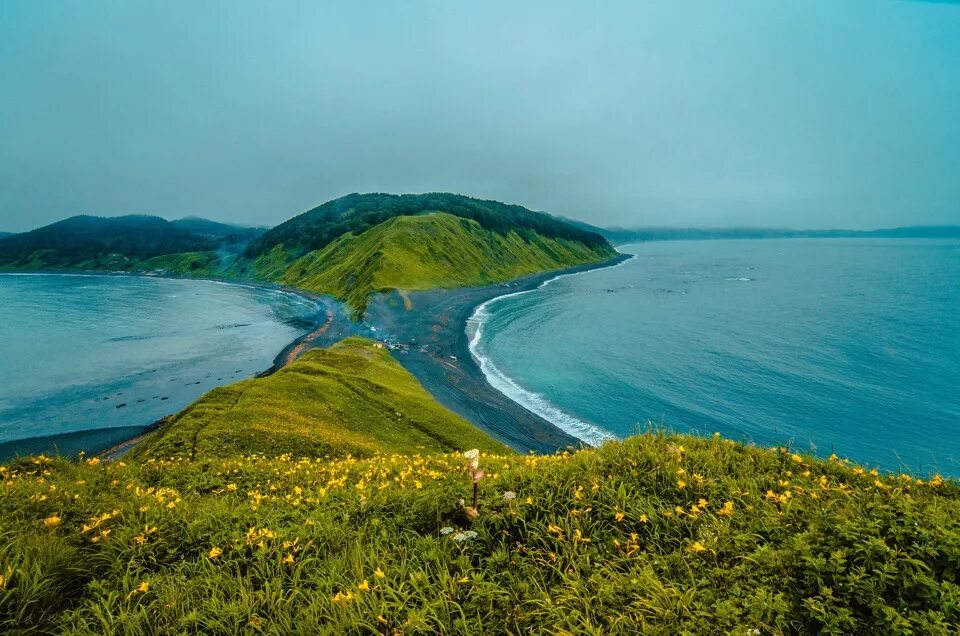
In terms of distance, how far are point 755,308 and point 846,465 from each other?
4747 inches

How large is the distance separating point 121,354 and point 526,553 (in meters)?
101

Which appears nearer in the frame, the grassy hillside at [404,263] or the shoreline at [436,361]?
the shoreline at [436,361]

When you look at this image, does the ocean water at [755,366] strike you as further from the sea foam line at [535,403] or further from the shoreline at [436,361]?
the shoreline at [436,361]

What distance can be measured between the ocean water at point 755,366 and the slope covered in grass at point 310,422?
1790 centimetres

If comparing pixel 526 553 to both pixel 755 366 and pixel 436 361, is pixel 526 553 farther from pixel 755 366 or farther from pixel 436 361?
pixel 755 366

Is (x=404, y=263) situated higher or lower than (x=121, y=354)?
higher

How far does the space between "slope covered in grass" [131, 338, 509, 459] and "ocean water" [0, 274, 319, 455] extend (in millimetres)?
24306

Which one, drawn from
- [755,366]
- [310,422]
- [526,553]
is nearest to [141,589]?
[526,553]

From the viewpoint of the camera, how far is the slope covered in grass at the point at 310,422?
2756 cm

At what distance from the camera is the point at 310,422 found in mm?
32875

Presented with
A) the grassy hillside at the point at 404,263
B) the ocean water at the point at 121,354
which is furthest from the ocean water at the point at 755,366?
the ocean water at the point at 121,354

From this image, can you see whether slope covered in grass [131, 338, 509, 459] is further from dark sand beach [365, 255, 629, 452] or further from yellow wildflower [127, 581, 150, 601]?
yellow wildflower [127, 581, 150, 601]

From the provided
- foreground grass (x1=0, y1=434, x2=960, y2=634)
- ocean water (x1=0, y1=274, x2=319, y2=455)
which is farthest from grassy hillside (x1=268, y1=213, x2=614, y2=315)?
foreground grass (x1=0, y1=434, x2=960, y2=634)

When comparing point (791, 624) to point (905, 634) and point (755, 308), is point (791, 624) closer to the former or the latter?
point (905, 634)
